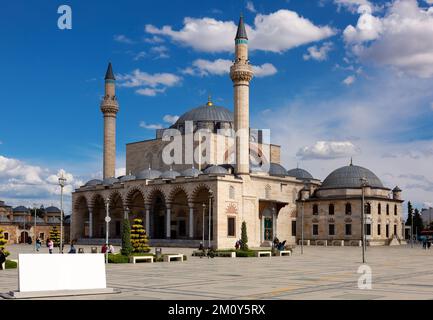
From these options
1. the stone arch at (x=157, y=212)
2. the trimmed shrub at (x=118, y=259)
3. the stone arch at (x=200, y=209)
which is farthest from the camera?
the stone arch at (x=157, y=212)

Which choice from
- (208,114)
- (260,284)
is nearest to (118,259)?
(260,284)

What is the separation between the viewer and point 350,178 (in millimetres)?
71750

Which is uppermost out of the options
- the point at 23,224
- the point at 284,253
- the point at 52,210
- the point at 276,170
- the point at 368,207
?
the point at 276,170

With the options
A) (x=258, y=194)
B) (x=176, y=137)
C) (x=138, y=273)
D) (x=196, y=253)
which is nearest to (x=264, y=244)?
(x=258, y=194)

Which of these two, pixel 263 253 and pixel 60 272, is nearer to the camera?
pixel 60 272

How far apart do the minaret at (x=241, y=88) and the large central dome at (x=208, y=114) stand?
62.3 feet

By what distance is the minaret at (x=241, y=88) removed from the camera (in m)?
61.4

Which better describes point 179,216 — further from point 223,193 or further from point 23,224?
point 23,224

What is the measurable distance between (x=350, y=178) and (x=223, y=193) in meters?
19.6

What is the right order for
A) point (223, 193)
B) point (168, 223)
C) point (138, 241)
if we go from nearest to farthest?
point (138, 241)
point (223, 193)
point (168, 223)

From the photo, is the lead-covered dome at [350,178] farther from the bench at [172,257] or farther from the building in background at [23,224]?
the building in background at [23,224]

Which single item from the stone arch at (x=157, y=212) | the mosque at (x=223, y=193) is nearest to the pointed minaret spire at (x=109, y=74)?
the mosque at (x=223, y=193)

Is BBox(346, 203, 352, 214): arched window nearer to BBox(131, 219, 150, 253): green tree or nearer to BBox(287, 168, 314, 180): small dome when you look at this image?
BBox(287, 168, 314, 180): small dome
